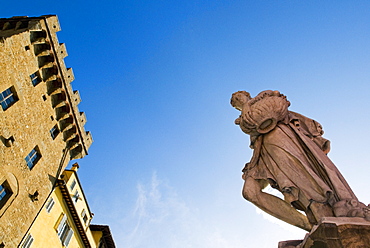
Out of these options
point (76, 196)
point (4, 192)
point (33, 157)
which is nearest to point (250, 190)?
point (4, 192)

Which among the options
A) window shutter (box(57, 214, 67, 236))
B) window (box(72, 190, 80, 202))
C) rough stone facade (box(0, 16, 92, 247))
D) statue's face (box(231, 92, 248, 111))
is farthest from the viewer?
window (box(72, 190, 80, 202))

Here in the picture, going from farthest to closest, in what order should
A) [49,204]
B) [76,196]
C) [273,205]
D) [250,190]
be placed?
[76,196] < [49,204] < [250,190] < [273,205]

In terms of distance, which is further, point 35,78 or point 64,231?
point 35,78

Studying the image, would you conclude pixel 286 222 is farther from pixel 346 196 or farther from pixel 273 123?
pixel 273 123

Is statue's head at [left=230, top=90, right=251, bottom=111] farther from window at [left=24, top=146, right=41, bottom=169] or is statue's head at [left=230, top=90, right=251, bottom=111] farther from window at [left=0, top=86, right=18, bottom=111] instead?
window at [left=24, top=146, right=41, bottom=169]

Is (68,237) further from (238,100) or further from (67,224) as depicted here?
(238,100)

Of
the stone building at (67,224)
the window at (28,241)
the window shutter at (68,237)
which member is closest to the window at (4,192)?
the stone building at (67,224)

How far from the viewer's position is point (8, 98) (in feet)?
57.9

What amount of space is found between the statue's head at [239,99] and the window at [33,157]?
637 inches

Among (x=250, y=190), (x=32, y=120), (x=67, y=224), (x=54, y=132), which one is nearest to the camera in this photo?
(x=250, y=190)

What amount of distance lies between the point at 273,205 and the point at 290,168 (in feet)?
2.27

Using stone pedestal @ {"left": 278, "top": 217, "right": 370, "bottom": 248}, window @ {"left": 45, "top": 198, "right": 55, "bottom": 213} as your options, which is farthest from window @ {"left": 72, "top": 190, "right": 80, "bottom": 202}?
stone pedestal @ {"left": 278, "top": 217, "right": 370, "bottom": 248}

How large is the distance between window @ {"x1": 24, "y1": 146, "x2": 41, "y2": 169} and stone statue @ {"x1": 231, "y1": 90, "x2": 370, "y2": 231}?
1652cm

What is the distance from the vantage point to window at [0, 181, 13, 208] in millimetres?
15734
